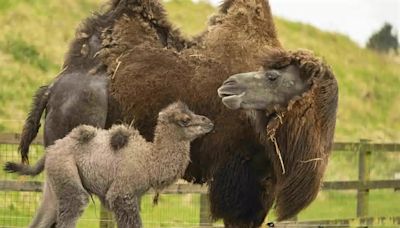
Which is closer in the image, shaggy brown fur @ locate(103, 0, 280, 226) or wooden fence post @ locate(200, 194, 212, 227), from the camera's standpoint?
shaggy brown fur @ locate(103, 0, 280, 226)

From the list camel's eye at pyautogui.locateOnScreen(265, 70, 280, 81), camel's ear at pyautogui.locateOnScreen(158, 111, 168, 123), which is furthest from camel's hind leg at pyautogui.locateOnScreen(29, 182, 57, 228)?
camel's eye at pyautogui.locateOnScreen(265, 70, 280, 81)

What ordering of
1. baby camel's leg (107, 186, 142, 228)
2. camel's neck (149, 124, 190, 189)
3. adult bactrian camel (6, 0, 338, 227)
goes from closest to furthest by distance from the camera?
baby camel's leg (107, 186, 142, 228), camel's neck (149, 124, 190, 189), adult bactrian camel (6, 0, 338, 227)

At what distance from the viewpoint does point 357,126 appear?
97.3ft

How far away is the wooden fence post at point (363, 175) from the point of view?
1250 centimetres

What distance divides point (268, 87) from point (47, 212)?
1992 mm

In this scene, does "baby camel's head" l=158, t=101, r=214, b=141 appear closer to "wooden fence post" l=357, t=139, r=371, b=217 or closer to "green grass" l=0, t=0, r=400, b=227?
"green grass" l=0, t=0, r=400, b=227

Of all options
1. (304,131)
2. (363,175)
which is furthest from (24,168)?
(363,175)

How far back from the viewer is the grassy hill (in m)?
22.3

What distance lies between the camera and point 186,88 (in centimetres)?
757

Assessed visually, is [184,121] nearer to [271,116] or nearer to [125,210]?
[271,116]

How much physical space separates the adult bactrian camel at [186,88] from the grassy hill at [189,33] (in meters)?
6.16

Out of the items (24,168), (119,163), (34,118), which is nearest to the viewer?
(119,163)

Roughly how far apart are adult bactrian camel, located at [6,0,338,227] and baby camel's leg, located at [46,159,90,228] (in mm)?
878

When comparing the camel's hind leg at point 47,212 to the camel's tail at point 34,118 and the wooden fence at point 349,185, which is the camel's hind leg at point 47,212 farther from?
the wooden fence at point 349,185
